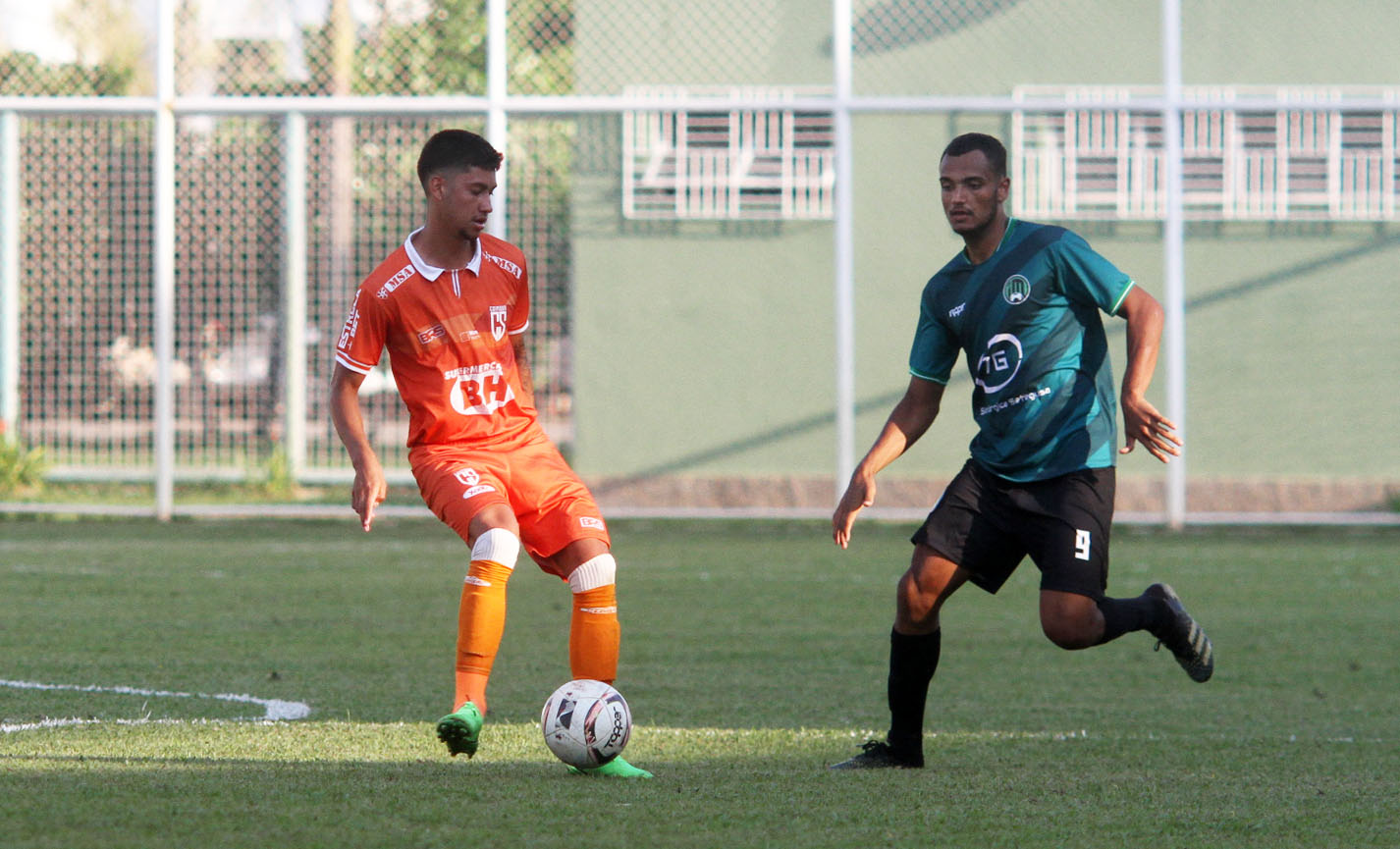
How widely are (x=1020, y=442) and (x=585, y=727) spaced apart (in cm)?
155

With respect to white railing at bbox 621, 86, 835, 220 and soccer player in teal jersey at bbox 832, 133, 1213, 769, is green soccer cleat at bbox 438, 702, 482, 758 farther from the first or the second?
white railing at bbox 621, 86, 835, 220

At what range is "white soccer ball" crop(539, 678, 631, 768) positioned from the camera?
184 inches

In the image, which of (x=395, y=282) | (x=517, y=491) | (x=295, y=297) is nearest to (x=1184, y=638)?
(x=517, y=491)

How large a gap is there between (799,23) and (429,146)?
9.42 m

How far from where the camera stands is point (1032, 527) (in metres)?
→ 5.12

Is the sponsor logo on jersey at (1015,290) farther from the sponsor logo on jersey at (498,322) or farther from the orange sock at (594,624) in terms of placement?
the sponsor logo on jersey at (498,322)

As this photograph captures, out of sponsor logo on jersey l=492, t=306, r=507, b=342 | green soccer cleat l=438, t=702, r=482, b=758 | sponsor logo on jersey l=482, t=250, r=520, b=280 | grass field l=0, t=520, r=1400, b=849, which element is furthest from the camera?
sponsor logo on jersey l=482, t=250, r=520, b=280

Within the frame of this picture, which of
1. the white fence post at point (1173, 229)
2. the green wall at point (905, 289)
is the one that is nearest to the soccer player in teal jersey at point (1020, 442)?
the white fence post at point (1173, 229)

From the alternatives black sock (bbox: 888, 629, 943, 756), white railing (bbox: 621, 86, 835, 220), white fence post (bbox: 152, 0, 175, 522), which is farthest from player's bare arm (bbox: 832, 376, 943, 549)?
white fence post (bbox: 152, 0, 175, 522)

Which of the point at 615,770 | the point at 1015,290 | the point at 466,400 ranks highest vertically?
the point at 1015,290

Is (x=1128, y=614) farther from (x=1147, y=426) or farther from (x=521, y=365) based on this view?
(x=521, y=365)

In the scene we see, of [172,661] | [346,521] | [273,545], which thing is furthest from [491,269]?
[346,521]

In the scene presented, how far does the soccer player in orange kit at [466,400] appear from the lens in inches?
200

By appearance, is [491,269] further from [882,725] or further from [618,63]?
[618,63]
